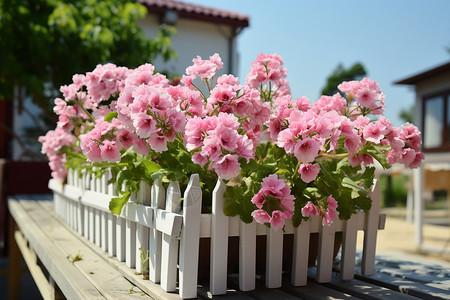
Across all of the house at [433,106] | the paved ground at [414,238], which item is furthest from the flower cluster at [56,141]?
the house at [433,106]

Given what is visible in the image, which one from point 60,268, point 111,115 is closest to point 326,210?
point 111,115

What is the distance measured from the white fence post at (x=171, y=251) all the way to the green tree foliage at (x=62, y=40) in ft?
14.6

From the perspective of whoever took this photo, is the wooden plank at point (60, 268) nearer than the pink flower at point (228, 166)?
No

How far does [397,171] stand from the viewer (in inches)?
442

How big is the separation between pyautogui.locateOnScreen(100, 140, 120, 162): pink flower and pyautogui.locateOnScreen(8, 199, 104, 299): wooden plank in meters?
0.41

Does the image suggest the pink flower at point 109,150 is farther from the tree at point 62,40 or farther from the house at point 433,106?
the house at point 433,106

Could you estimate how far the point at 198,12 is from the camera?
10.3 m

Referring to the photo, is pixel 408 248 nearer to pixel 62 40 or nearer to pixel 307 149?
pixel 62 40

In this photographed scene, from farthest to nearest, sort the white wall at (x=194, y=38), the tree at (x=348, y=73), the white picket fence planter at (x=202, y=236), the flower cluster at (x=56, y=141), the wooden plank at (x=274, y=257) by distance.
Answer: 1. the tree at (x=348, y=73)
2. the white wall at (x=194, y=38)
3. the flower cluster at (x=56, y=141)
4. the wooden plank at (x=274, y=257)
5. the white picket fence planter at (x=202, y=236)

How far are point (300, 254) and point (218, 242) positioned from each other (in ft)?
1.04

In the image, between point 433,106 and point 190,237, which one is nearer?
point 190,237

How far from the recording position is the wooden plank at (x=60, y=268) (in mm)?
1428

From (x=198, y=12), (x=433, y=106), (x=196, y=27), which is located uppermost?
(x=198, y=12)

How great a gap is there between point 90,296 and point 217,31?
32.9 feet
